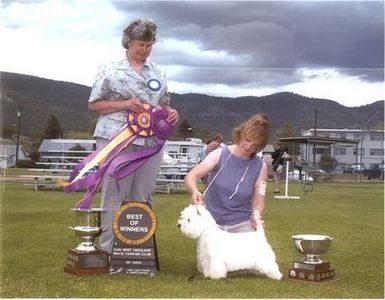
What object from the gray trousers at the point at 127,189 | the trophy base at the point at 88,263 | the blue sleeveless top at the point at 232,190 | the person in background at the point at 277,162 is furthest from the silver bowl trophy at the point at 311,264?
the person in background at the point at 277,162

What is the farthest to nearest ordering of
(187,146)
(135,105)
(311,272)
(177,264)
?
(187,146)
(177,264)
(135,105)
(311,272)

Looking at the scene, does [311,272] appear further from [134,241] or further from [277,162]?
[277,162]

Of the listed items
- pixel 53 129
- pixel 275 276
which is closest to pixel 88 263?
pixel 275 276

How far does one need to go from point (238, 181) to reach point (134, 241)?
748 mm

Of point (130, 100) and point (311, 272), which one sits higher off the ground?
point (130, 100)

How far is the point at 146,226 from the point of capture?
364 cm

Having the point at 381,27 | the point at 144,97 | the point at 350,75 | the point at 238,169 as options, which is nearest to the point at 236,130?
the point at 238,169

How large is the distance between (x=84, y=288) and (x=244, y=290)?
869 millimetres

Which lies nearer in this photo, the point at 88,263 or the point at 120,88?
the point at 88,263

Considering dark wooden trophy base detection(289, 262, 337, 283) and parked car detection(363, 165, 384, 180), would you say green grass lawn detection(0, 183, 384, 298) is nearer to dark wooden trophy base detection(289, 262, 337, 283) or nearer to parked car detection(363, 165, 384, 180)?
dark wooden trophy base detection(289, 262, 337, 283)

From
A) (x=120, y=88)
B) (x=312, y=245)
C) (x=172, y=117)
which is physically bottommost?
(x=312, y=245)

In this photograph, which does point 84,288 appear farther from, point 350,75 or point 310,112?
point 310,112

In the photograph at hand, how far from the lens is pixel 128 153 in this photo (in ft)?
12.2

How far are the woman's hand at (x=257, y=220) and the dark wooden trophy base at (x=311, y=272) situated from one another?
0.32m
